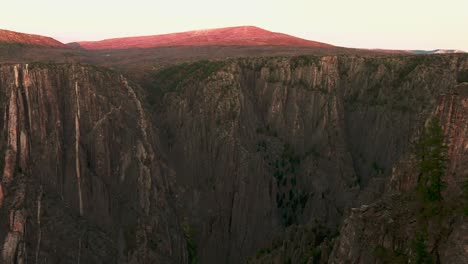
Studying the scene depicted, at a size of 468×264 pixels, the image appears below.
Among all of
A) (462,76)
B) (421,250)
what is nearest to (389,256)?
(421,250)

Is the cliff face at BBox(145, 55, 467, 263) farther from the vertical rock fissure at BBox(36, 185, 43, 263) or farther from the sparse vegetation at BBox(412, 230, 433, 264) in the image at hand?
the sparse vegetation at BBox(412, 230, 433, 264)

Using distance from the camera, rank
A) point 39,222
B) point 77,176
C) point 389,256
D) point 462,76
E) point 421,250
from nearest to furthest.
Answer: point 421,250
point 389,256
point 39,222
point 77,176
point 462,76

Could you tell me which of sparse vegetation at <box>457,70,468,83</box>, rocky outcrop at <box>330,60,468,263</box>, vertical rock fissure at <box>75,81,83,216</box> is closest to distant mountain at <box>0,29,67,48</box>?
vertical rock fissure at <box>75,81,83,216</box>

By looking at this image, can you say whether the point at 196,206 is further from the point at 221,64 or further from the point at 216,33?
the point at 216,33

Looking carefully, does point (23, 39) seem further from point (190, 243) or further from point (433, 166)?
point (433, 166)

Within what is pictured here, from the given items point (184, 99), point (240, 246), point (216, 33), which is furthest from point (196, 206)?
point (216, 33)

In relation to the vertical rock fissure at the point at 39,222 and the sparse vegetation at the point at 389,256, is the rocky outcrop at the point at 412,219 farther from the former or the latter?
the vertical rock fissure at the point at 39,222
